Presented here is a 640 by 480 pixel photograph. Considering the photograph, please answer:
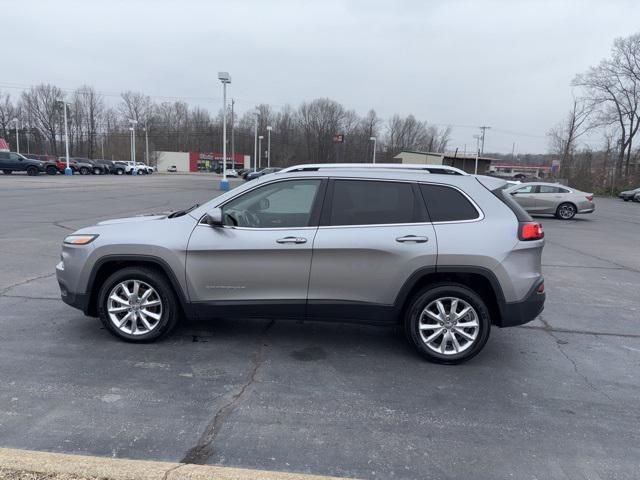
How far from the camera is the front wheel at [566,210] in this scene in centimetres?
2036

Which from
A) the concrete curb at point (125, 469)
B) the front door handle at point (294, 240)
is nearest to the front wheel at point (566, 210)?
the front door handle at point (294, 240)

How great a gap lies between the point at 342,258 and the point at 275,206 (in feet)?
2.86

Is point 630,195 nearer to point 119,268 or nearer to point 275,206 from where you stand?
point 275,206

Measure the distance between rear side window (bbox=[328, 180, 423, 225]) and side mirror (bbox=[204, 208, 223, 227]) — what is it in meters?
0.99

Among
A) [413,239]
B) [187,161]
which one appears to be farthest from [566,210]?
[187,161]

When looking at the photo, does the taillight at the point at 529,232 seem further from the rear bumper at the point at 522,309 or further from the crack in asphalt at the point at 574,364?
the crack in asphalt at the point at 574,364

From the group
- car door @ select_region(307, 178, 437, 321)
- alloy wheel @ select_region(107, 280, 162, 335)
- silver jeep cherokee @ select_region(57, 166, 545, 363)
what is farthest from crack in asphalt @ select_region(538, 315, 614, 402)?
alloy wheel @ select_region(107, 280, 162, 335)

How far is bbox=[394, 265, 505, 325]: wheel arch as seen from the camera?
13.5 feet

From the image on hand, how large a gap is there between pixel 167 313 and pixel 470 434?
9.31ft

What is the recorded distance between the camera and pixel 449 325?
4.24 meters

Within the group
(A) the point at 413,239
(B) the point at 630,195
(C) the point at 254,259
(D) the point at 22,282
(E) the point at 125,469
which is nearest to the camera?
(E) the point at 125,469

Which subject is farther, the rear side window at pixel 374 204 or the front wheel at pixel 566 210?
the front wheel at pixel 566 210

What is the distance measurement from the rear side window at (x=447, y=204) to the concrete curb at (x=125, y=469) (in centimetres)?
245

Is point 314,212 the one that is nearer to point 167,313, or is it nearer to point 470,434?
point 167,313
